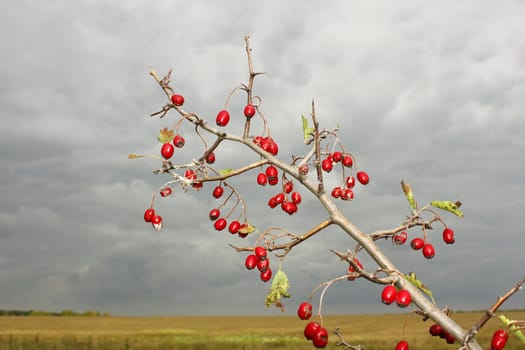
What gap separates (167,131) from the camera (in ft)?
16.9

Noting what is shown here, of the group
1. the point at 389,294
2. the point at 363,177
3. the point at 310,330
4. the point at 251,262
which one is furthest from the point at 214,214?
the point at 389,294

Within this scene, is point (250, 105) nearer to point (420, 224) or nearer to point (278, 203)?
point (278, 203)

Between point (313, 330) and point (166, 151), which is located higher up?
point (166, 151)

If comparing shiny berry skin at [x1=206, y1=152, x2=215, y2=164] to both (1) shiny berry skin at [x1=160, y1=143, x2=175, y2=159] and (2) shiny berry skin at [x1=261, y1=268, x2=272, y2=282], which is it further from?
(2) shiny berry skin at [x1=261, y1=268, x2=272, y2=282]

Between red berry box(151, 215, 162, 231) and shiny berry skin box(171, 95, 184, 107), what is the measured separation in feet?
3.79

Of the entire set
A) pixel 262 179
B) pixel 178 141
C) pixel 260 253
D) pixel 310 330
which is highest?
pixel 178 141

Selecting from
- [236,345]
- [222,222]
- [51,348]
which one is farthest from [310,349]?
[222,222]

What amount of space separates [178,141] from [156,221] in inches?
31.5

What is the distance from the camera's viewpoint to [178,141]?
513 centimetres

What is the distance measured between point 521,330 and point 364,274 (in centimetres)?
114

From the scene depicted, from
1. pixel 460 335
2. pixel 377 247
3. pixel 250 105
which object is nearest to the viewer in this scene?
pixel 460 335

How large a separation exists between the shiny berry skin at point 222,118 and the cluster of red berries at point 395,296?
6.61 ft

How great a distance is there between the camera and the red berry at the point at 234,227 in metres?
5.05

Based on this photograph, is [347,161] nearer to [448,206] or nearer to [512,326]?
[448,206]
